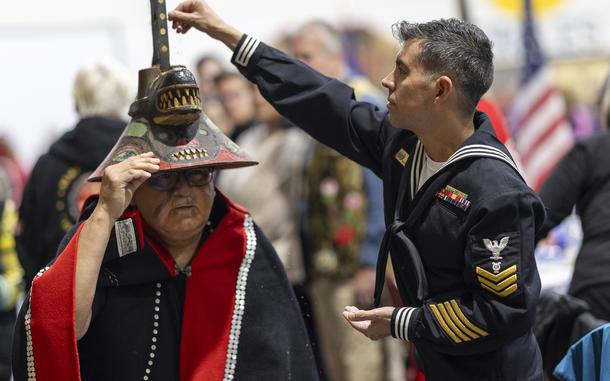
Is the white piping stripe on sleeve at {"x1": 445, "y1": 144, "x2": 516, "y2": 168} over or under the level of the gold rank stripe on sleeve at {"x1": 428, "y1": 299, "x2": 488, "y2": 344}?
over

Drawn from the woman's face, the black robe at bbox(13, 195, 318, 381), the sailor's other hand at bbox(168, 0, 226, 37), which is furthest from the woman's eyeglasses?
the sailor's other hand at bbox(168, 0, 226, 37)

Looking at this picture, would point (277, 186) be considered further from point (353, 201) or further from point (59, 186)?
point (59, 186)

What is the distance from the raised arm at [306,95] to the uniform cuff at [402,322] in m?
0.65

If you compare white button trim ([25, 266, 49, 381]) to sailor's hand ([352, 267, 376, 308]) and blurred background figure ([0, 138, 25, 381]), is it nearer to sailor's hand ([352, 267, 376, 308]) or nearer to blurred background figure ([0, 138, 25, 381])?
blurred background figure ([0, 138, 25, 381])

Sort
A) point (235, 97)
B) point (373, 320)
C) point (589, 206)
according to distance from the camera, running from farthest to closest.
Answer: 1. point (235, 97)
2. point (589, 206)
3. point (373, 320)

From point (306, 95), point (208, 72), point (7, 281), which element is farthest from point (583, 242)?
point (208, 72)

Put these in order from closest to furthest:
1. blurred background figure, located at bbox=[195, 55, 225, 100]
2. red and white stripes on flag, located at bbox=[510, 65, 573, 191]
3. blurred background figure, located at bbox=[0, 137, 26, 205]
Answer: red and white stripes on flag, located at bbox=[510, 65, 573, 191]
blurred background figure, located at bbox=[195, 55, 225, 100]
blurred background figure, located at bbox=[0, 137, 26, 205]

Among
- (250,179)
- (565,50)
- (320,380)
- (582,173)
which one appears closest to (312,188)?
(250,179)

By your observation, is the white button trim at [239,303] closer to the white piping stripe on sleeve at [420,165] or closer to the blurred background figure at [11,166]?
the white piping stripe on sleeve at [420,165]

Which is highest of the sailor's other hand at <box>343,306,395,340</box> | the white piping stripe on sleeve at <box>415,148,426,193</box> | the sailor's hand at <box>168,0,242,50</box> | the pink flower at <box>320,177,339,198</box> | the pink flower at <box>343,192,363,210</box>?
the sailor's hand at <box>168,0,242,50</box>

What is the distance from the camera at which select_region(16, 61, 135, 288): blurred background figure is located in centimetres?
531

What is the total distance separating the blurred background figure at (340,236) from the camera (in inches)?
256

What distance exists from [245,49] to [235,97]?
15.9ft

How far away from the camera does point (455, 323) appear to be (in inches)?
125
